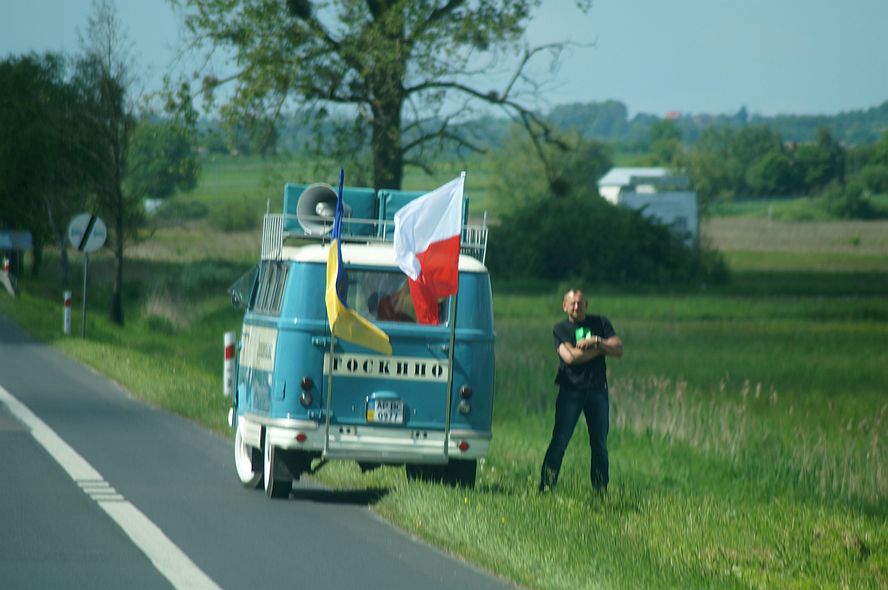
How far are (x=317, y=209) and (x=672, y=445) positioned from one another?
607cm

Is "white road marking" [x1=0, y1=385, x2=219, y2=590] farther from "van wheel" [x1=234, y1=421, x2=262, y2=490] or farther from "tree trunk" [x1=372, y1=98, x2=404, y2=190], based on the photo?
"tree trunk" [x1=372, y1=98, x2=404, y2=190]

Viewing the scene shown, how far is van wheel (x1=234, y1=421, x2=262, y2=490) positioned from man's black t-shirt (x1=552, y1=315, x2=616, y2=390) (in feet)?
8.44

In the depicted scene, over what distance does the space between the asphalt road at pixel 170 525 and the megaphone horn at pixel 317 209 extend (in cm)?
222

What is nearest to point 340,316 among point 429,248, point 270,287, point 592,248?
point 429,248

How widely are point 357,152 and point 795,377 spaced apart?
1240cm

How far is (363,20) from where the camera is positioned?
33.9 meters

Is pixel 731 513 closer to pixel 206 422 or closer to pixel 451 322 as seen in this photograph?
pixel 451 322

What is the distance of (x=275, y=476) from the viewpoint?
12.4 metres

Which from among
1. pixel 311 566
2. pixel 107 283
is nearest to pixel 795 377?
pixel 311 566

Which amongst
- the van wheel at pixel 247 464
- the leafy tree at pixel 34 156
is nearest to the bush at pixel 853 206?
the leafy tree at pixel 34 156

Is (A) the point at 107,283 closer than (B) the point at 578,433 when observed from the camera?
No

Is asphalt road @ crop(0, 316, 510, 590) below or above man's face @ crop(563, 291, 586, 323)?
below

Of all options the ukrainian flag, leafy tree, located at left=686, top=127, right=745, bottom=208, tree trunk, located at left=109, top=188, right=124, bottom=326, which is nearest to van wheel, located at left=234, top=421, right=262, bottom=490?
the ukrainian flag

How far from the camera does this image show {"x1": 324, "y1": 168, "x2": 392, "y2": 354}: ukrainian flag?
38.5 feet
